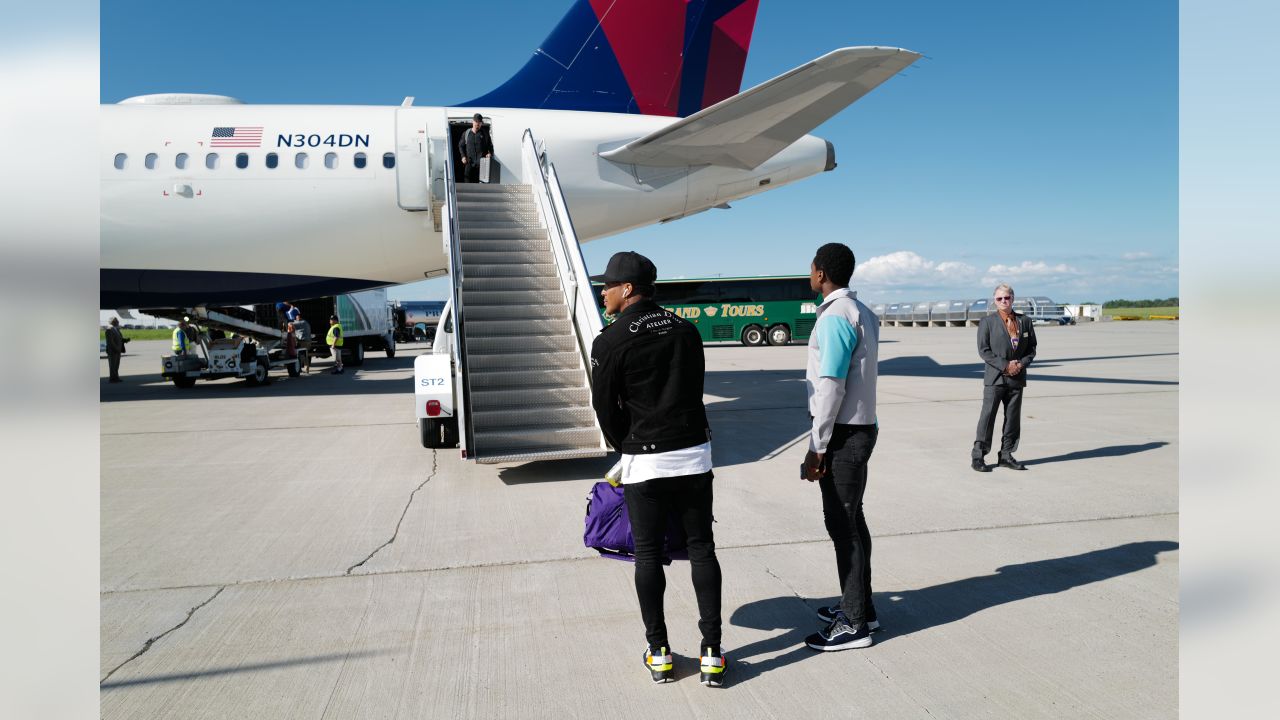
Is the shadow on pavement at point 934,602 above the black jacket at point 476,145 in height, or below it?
below

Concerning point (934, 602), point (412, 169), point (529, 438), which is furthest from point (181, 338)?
point (934, 602)

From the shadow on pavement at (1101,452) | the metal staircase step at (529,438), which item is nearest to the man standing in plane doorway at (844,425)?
the metal staircase step at (529,438)

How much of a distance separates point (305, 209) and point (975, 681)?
39.3 feet

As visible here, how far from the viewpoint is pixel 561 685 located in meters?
3.07

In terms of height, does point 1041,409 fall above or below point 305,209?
below

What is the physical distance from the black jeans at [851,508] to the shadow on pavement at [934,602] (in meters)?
0.25

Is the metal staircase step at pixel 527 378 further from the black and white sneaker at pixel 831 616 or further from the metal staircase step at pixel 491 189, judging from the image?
the black and white sneaker at pixel 831 616

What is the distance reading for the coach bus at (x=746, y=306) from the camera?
30703 millimetres

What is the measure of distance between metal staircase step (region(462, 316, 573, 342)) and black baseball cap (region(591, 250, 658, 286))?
520 centimetres

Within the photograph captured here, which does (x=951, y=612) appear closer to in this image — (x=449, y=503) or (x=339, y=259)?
(x=449, y=503)

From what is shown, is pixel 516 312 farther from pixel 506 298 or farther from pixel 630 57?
pixel 630 57

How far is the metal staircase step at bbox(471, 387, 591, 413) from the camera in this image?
24.1ft
